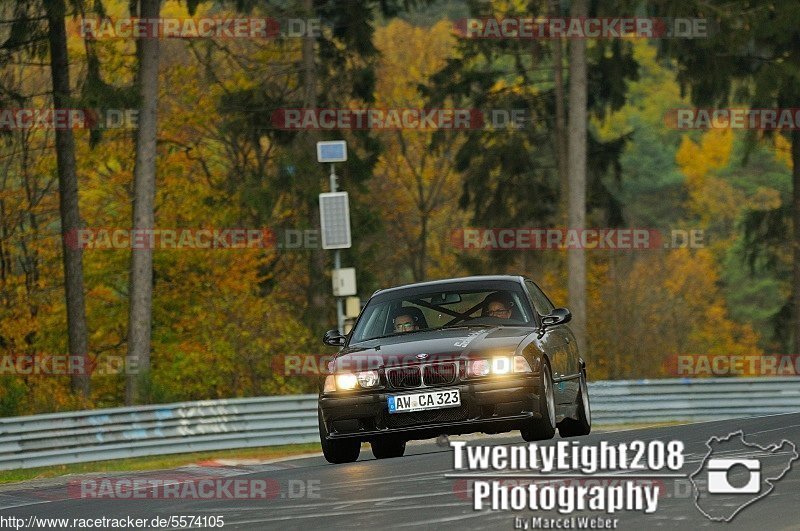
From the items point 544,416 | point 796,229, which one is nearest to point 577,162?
point 796,229

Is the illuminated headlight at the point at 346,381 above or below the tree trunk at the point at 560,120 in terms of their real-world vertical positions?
below

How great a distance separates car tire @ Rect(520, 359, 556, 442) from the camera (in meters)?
14.4

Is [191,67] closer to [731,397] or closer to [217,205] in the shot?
[217,205]

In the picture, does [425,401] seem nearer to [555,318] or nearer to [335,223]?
[555,318]

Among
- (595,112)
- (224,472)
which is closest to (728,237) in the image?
(595,112)

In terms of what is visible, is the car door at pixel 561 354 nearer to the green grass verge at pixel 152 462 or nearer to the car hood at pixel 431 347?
the car hood at pixel 431 347

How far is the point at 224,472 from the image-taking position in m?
18.2

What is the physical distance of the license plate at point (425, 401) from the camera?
14172 millimetres

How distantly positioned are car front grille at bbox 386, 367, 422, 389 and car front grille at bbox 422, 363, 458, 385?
0.07m

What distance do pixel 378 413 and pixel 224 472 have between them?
4361 mm

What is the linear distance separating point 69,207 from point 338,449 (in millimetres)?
20896

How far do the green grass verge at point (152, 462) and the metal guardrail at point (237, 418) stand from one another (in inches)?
4.4

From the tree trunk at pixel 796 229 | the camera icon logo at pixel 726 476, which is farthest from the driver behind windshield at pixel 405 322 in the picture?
the tree trunk at pixel 796 229

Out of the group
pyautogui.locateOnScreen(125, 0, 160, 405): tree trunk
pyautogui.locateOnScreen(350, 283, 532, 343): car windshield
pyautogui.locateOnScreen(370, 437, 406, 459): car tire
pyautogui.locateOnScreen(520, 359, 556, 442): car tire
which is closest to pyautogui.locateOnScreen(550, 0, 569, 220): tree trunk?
pyautogui.locateOnScreen(125, 0, 160, 405): tree trunk
